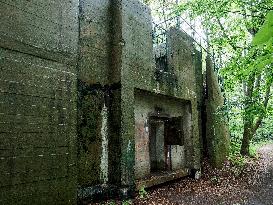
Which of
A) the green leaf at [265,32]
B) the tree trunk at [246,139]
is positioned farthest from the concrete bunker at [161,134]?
the green leaf at [265,32]

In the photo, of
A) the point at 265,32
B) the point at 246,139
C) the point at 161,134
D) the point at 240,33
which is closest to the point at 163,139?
the point at 161,134

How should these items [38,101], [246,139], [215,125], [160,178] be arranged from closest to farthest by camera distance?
[38,101], [160,178], [215,125], [246,139]

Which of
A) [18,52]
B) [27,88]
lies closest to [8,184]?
[27,88]

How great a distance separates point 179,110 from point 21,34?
21.7ft

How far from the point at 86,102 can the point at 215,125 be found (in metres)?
6.65

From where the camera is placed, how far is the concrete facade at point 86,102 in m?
4.86

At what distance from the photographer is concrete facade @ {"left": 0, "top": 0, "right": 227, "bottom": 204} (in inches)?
191

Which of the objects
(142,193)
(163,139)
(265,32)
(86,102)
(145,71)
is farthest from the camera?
(163,139)

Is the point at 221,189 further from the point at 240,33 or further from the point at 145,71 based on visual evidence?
the point at 240,33

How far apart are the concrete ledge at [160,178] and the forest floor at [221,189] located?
0.62 feet

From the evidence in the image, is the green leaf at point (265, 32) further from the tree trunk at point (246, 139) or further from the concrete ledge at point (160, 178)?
the tree trunk at point (246, 139)

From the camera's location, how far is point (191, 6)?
10875mm

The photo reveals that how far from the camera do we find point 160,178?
841cm

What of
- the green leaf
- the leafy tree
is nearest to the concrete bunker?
the leafy tree
